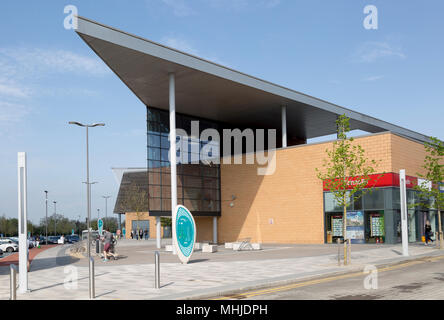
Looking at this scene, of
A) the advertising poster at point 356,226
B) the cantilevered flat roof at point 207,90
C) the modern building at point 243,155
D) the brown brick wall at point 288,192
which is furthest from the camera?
the brown brick wall at point 288,192

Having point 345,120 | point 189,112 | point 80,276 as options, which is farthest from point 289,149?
point 80,276

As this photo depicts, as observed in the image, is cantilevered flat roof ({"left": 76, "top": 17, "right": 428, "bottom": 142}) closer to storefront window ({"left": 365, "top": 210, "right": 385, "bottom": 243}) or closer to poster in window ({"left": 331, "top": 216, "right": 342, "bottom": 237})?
poster in window ({"left": 331, "top": 216, "right": 342, "bottom": 237})

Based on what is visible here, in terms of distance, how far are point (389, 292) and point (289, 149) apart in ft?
84.5

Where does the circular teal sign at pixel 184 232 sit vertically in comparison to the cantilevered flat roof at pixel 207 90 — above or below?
below

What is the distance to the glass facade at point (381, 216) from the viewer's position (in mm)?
30031

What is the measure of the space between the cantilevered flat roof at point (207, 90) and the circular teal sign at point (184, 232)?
11.0m

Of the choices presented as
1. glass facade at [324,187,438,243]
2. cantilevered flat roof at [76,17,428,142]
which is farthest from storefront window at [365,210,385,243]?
cantilevered flat roof at [76,17,428,142]

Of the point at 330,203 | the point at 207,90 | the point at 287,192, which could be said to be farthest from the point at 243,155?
the point at 330,203

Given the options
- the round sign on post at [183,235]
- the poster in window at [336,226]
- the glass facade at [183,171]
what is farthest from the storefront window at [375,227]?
the round sign on post at [183,235]

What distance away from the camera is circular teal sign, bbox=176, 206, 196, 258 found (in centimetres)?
Answer: 2002

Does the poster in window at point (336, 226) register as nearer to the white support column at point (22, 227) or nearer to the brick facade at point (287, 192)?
the brick facade at point (287, 192)

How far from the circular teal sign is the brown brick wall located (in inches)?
613

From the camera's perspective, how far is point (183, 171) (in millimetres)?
38812
